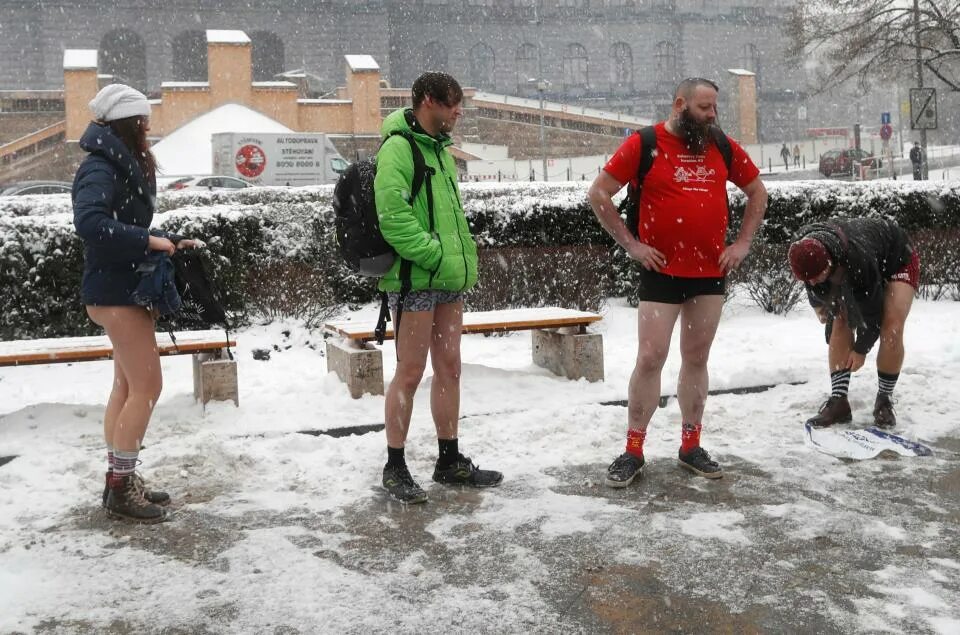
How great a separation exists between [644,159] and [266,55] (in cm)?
5843

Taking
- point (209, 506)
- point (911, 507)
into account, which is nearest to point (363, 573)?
point (209, 506)

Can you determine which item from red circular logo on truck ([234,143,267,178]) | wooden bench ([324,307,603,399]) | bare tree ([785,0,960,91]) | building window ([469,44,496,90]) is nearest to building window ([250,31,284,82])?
building window ([469,44,496,90])

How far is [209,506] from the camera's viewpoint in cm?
481

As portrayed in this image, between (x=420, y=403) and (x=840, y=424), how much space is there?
2.65 m

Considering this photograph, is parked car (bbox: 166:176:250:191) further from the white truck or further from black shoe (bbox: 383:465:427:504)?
black shoe (bbox: 383:465:427:504)

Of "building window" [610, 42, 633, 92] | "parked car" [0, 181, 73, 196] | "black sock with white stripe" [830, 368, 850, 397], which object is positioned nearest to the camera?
"black sock with white stripe" [830, 368, 850, 397]

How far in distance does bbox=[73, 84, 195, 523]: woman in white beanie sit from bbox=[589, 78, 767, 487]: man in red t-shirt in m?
2.09

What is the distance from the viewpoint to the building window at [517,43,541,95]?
6762cm

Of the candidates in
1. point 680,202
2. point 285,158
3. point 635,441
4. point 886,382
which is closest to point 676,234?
point 680,202

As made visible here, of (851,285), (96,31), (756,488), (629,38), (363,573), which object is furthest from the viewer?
(629,38)

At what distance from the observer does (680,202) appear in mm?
4887

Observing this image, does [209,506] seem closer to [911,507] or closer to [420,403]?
[420,403]

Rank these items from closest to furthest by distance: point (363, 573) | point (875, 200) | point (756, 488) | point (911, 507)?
point (363, 573), point (911, 507), point (756, 488), point (875, 200)

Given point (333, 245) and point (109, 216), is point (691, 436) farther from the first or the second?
point (333, 245)
